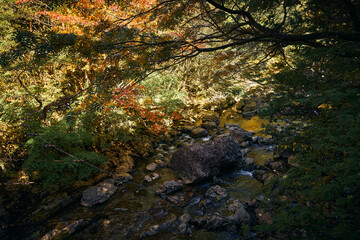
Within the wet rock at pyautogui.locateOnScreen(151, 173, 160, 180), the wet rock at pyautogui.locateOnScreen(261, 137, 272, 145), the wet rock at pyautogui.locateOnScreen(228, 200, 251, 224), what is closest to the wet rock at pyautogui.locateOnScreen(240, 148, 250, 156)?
the wet rock at pyautogui.locateOnScreen(261, 137, 272, 145)

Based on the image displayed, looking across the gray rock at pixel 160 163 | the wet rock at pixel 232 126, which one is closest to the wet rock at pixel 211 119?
the wet rock at pixel 232 126

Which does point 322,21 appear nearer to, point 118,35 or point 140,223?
point 118,35

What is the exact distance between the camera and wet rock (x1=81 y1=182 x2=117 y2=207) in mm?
4926

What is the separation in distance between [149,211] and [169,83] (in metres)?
8.16

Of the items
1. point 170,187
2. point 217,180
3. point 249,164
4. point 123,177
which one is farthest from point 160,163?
point 249,164

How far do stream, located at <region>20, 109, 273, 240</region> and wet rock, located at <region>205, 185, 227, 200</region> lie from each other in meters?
0.13

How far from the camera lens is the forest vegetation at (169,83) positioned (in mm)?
2078

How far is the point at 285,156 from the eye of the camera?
20.0 feet

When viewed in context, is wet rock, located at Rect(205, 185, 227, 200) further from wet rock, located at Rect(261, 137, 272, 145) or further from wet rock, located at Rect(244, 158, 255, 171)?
wet rock, located at Rect(261, 137, 272, 145)

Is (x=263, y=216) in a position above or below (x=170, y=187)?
below

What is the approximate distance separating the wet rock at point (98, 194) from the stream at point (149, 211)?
0.12 metres

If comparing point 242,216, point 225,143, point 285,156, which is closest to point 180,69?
point 225,143

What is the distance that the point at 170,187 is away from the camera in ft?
17.4

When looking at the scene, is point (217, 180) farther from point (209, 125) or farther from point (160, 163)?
point (209, 125)
